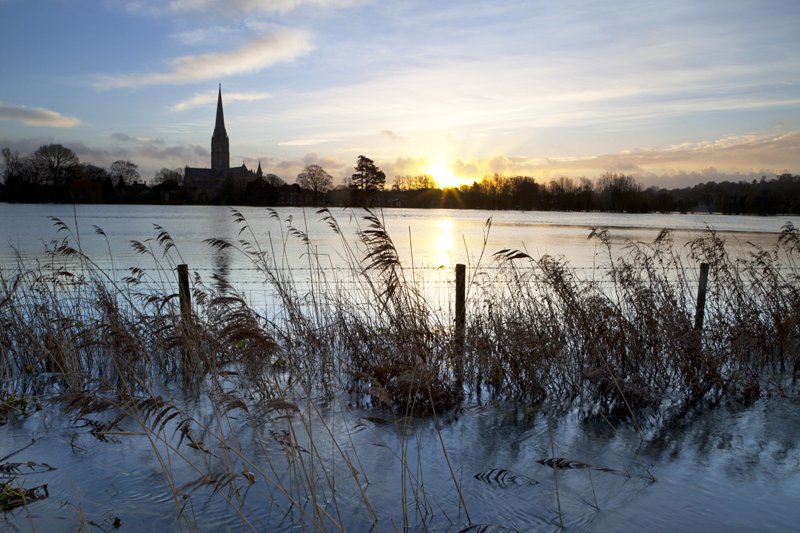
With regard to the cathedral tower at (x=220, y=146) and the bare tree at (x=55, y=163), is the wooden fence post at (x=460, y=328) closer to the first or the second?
the bare tree at (x=55, y=163)

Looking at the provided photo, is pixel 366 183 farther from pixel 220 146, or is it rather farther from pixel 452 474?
pixel 220 146

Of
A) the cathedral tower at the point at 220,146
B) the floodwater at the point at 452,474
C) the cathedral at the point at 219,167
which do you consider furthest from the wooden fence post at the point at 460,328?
the cathedral tower at the point at 220,146

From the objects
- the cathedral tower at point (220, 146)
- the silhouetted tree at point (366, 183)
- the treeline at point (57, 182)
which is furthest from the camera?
the cathedral tower at point (220, 146)

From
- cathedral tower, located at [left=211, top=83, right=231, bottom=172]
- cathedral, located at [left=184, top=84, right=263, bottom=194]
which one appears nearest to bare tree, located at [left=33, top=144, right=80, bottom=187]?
cathedral, located at [left=184, top=84, right=263, bottom=194]

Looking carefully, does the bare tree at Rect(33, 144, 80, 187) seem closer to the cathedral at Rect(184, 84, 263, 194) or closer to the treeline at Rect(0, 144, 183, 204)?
the treeline at Rect(0, 144, 183, 204)

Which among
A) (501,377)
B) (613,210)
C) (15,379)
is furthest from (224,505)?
(613,210)

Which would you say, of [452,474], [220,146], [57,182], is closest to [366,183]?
[452,474]

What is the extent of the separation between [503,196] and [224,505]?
4786 inches

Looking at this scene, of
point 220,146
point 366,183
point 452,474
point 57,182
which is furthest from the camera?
point 220,146

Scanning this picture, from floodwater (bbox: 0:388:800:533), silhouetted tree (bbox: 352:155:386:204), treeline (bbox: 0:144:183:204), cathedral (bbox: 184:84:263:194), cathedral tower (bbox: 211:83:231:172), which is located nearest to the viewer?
floodwater (bbox: 0:388:800:533)

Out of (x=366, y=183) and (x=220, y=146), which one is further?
(x=220, y=146)

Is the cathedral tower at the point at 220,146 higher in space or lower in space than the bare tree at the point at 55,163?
higher

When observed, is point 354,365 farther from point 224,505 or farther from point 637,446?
point 637,446

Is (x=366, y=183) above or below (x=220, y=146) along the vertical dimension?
below
